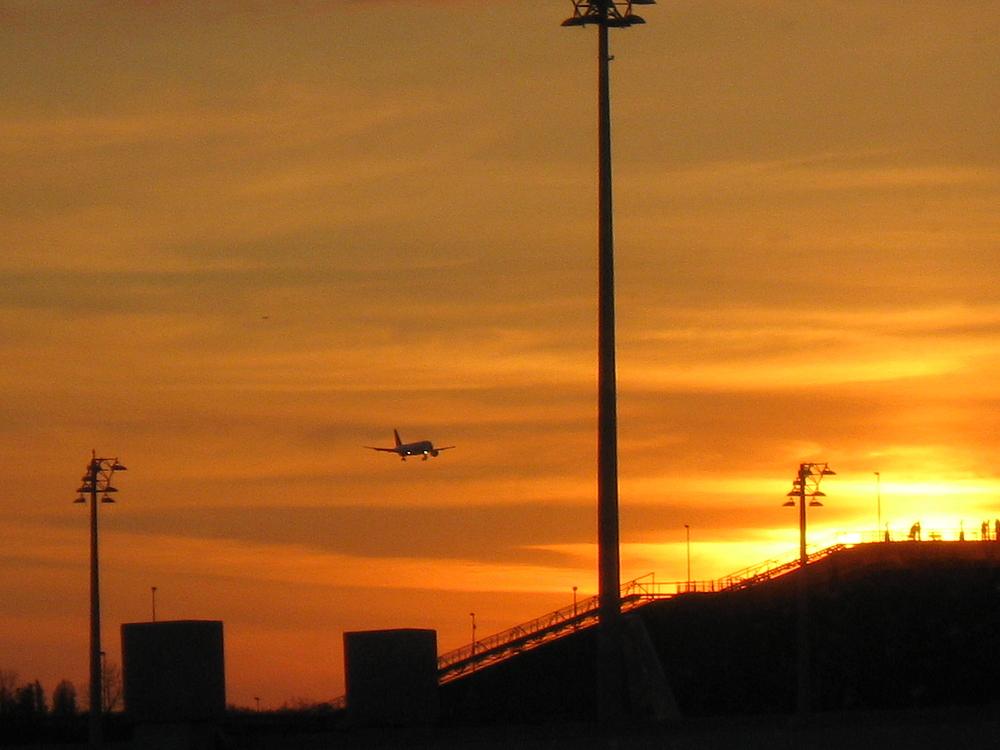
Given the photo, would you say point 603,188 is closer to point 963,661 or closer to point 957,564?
point 963,661

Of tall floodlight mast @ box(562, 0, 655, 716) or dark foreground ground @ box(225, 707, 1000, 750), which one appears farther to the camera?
Answer: tall floodlight mast @ box(562, 0, 655, 716)

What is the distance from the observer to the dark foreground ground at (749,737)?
2538 cm

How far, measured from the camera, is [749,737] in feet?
84.6

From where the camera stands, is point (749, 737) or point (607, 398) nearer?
point (749, 737)

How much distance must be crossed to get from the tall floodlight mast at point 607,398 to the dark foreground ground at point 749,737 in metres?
7.97

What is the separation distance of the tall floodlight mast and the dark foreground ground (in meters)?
7.97

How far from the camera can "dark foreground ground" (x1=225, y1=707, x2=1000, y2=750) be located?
25.4m

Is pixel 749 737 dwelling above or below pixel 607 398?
Answer: below

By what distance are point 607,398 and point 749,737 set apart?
1285 cm

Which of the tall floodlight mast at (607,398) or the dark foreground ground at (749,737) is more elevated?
the tall floodlight mast at (607,398)

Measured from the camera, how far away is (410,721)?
29016mm

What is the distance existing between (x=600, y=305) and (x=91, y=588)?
19.9 m

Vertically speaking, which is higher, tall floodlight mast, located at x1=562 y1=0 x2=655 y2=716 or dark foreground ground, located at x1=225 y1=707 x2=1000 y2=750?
tall floodlight mast, located at x1=562 y1=0 x2=655 y2=716

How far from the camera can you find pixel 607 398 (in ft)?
123
